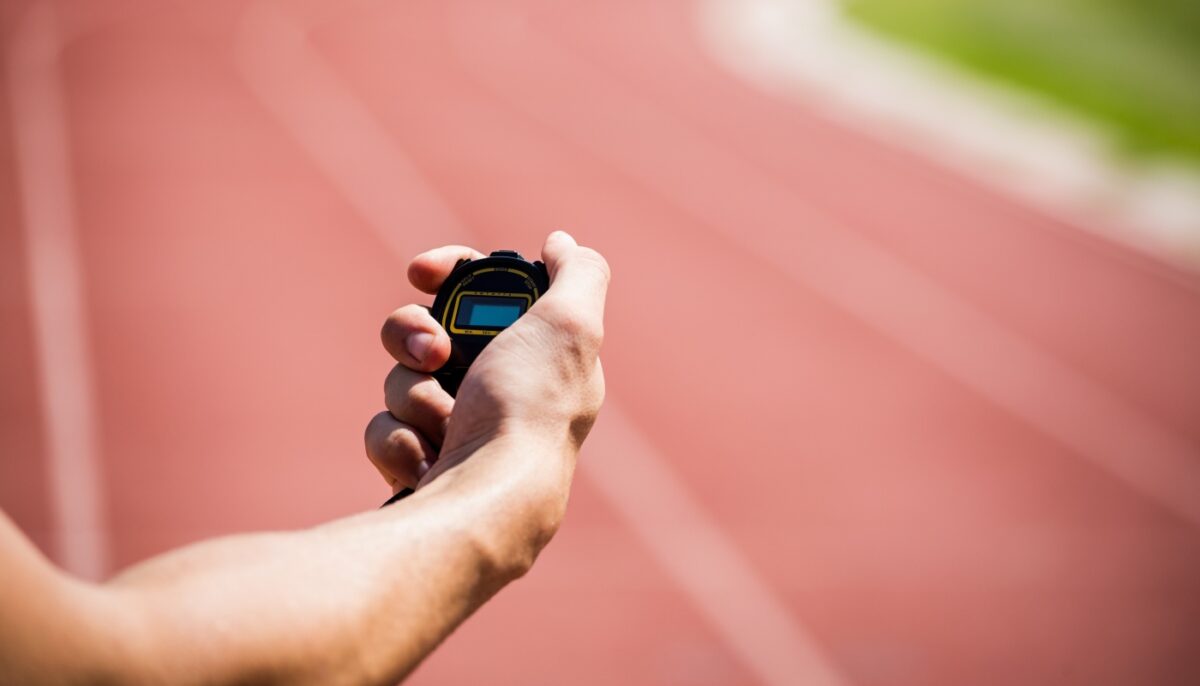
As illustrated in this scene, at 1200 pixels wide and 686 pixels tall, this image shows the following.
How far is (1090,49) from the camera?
15672 mm

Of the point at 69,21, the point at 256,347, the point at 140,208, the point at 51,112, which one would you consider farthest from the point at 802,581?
the point at 69,21

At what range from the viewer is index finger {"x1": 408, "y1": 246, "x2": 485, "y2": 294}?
2.08 m

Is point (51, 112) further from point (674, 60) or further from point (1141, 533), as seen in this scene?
point (1141, 533)

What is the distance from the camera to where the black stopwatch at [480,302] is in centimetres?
194

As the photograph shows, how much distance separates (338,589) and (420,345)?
84cm

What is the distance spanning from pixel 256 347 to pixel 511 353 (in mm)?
6801

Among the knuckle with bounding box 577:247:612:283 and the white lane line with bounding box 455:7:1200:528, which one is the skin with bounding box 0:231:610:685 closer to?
the knuckle with bounding box 577:247:612:283

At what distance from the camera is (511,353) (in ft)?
5.59

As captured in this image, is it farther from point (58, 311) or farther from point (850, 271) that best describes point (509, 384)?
point (850, 271)

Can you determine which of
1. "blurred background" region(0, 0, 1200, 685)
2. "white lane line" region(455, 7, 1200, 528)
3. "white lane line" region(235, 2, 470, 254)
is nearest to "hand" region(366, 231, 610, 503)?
"blurred background" region(0, 0, 1200, 685)

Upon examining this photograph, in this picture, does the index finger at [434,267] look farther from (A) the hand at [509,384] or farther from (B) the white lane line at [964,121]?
(B) the white lane line at [964,121]

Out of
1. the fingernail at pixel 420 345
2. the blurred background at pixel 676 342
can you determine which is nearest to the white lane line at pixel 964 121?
the blurred background at pixel 676 342

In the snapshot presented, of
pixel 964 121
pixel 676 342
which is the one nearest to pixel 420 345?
pixel 676 342

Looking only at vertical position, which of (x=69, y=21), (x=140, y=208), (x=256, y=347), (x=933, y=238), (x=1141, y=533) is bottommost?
(x=1141, y=533)
